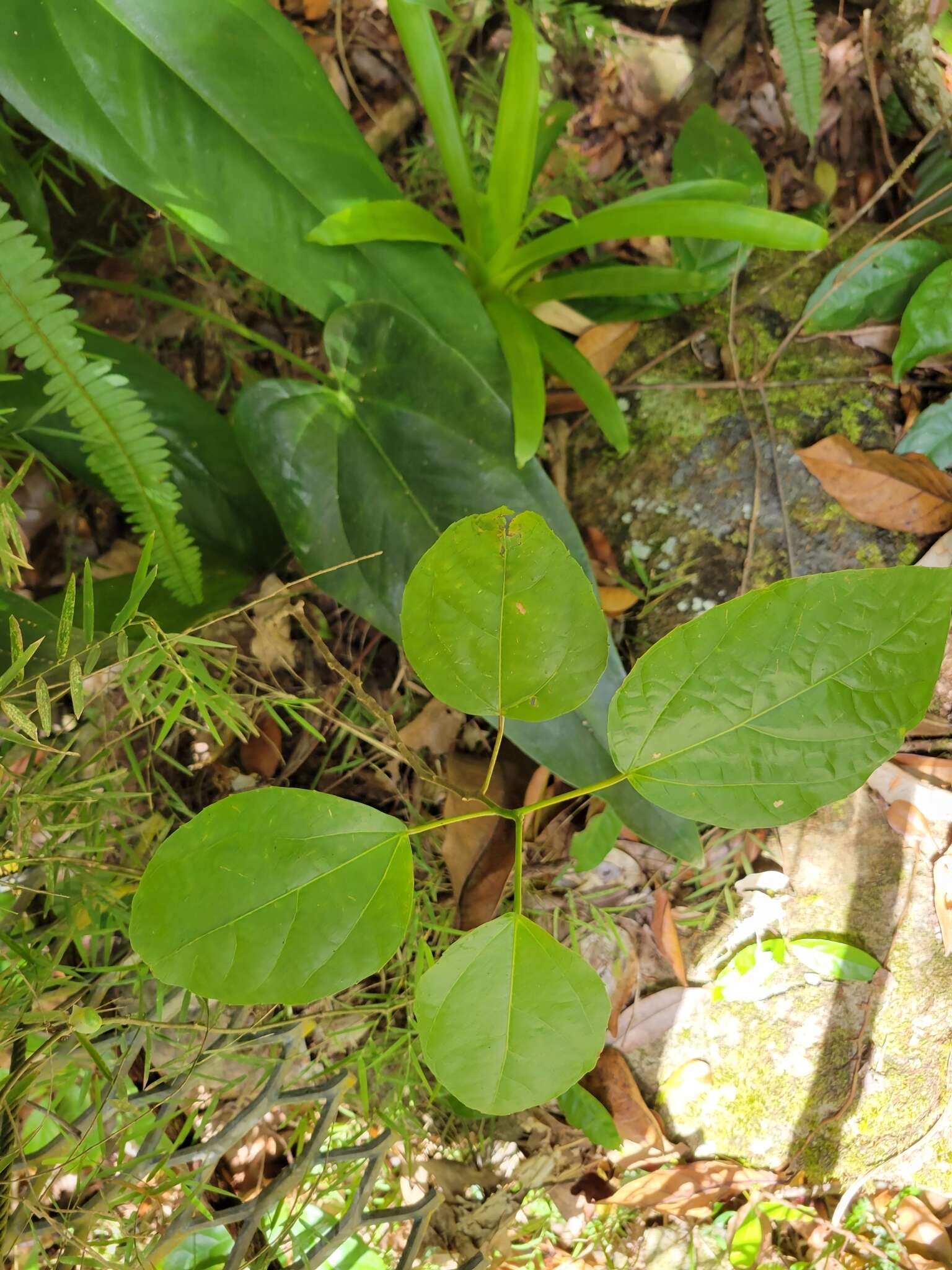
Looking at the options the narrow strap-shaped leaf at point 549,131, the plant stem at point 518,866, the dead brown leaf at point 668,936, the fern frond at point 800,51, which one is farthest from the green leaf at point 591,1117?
the fern frond at point 800,51

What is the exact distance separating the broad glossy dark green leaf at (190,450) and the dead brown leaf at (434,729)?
1.05 feet

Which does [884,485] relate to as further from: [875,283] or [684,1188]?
[684,1188]

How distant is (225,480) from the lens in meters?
1.04

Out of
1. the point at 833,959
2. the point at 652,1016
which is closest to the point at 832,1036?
the point at 833,959

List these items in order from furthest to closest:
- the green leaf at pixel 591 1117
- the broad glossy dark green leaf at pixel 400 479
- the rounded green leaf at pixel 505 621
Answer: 1. the green leaf at pixel 591 1117
2. the broad glossy dark green leaf at pixel 400 479
3. the rounded green leaf at pixel 505 621

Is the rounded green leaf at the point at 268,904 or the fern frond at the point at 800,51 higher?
the fern frond at the point at 800,51

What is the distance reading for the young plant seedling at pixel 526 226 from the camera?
2.96 ft

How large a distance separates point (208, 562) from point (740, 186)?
831mm

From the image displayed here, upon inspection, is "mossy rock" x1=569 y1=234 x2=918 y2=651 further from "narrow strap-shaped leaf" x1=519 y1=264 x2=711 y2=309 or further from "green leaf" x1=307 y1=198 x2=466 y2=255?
"green leaf" x1=307 y1=198 x2=466 y2=255

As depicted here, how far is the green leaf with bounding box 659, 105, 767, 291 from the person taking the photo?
1.14 meters

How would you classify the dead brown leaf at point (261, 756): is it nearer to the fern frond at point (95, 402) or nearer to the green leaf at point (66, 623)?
the fern frond at point (95, 402)

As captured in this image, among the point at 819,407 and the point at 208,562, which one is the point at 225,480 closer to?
the point at 208,562

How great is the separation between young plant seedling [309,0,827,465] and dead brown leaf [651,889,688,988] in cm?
65

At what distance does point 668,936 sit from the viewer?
1.16 m
